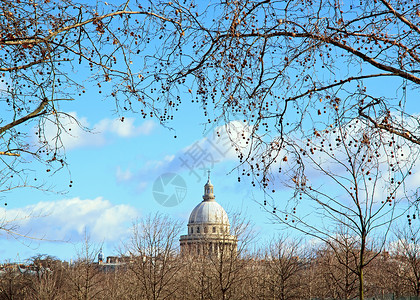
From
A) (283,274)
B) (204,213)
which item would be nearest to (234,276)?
(283,274)

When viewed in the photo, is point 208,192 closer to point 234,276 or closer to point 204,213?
point 204,213

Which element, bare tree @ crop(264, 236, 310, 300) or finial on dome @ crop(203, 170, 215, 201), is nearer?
bare tree @ crop(264, 236, 310, 300)

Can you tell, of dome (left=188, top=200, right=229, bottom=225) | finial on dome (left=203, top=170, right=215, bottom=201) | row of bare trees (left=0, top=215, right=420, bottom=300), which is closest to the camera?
row of bare trees (left=0, top=215, right=420, bottom=300)

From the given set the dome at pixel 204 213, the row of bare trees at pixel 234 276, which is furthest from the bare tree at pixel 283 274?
the dome at pixel 204 213

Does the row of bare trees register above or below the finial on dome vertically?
below

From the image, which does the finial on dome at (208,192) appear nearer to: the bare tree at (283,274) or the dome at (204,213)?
the dome at (204,213)

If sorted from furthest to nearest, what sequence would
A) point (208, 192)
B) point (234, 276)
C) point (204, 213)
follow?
1. point (208, 192)
2. point (204, 213)
3. point (234, 276)

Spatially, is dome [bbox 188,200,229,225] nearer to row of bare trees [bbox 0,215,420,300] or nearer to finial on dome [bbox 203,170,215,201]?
finial on dome [bbox 203,170,215,201]

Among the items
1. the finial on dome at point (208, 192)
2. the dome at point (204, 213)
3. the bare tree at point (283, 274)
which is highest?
the finial on dome at point (208, 192)

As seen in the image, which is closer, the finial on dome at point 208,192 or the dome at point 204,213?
the dome at point 204,213

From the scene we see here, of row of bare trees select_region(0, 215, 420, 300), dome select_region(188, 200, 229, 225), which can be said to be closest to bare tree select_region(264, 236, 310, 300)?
row of bare trees select_region(0, 215, 420, 300)

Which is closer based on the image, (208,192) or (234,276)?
(234,276)

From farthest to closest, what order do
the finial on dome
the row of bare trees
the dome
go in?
the finial on dome, the dome, the row of bare trees

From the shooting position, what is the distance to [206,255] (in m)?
35.3
